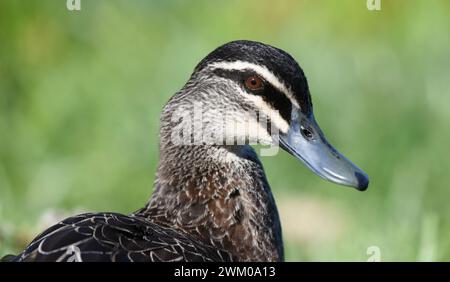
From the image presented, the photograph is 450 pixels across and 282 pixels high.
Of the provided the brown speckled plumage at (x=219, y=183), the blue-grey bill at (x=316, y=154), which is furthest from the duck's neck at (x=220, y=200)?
the blue-grey bill at (x=316, y=154)

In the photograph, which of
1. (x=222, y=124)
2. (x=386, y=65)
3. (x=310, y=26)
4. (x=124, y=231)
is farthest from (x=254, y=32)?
(x=124, y=231)

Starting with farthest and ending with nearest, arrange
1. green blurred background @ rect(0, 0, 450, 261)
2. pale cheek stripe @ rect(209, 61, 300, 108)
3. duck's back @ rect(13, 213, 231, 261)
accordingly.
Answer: green blurred background @ rect(0, 0, 450, 261), pale cheek stripe @ rect(209, 61, 300, 108), duck's back @ rect(13, 213, 231, 261)

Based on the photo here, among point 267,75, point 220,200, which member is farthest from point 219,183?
point 267,75

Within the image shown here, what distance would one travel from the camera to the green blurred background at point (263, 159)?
6.04m

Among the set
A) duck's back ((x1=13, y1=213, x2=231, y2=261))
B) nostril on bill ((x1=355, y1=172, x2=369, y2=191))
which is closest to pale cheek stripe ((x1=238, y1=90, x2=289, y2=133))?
nostril on bill ((x1=355, y1=172, x2=369, y2=191))

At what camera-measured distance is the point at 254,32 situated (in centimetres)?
759

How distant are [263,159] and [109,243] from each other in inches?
106

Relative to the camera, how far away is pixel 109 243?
3820 millimetres

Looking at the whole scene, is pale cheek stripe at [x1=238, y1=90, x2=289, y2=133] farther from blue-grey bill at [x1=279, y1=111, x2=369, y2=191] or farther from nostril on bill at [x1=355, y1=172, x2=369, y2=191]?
nostril on bill at [x1=355, y1=172, x2=369, y2=191]

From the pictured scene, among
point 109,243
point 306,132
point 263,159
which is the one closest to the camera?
point 109,243

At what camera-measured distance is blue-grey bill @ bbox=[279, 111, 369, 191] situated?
444cm

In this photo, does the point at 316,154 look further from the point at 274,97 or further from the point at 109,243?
the point at 109,243

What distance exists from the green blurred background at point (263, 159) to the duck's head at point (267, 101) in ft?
2.78

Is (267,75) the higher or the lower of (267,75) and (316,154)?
the higher
